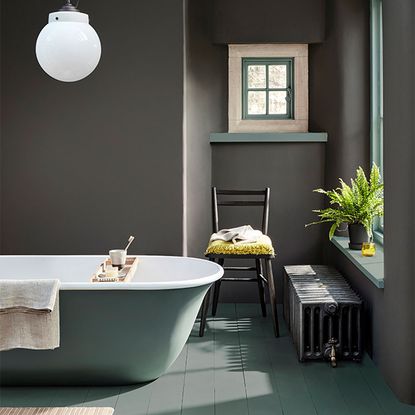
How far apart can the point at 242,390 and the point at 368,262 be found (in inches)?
44.5

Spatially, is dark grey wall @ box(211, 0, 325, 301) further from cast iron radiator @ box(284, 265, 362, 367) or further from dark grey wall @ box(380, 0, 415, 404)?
A: dark grey wall @ box(380, 0, 415, 404)

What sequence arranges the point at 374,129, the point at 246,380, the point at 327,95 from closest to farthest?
the point at 246,380 < the point at 374,129 < the point at 327,95

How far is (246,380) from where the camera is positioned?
4164 mm

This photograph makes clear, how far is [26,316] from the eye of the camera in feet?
12.1

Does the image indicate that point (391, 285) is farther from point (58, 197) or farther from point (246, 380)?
point (58, 197)

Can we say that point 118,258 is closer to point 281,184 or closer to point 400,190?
point 400,190

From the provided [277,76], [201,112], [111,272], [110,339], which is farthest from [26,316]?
[277,76]

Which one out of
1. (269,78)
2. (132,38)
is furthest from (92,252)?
(269,78)

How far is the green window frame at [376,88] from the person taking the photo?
5.23m

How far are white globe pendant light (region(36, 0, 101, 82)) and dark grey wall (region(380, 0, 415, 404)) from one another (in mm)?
1508

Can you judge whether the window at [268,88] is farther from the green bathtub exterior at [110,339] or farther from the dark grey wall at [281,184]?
the green bathtub exterior at [110,339]

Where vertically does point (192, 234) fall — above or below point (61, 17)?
below

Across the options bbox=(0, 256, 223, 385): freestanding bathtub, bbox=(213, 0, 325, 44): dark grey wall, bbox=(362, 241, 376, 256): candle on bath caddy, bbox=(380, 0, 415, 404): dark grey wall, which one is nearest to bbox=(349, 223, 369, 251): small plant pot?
bbox=(362, 241, 376, 256): candle on bath caddy

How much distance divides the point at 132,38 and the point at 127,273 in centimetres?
188
